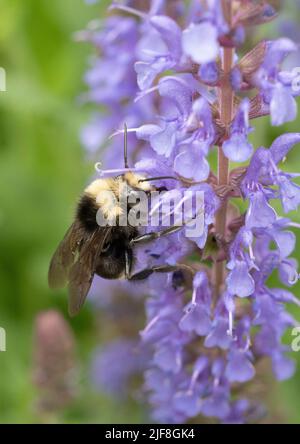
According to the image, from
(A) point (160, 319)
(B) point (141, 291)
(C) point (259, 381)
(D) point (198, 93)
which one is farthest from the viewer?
(B) point (141, 291)

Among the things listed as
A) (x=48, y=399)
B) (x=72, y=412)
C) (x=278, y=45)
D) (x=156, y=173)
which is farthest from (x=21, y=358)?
(x=278, y=45)

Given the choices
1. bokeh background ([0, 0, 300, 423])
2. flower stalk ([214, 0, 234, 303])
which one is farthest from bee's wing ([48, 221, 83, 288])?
bokeh background ([0, 0, 300, 423])

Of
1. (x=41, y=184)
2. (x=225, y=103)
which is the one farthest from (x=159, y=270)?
(x=41, y=184)

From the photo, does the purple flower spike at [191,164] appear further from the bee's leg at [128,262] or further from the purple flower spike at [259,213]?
the bee's leg at [128,262]

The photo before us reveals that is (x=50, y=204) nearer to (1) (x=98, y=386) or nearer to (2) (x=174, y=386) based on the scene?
(1) (x=98, y=386)

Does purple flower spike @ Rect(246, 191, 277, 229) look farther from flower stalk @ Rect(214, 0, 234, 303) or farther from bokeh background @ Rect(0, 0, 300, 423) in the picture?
bokeh background @ Rect(0, 0, 300, 423)
